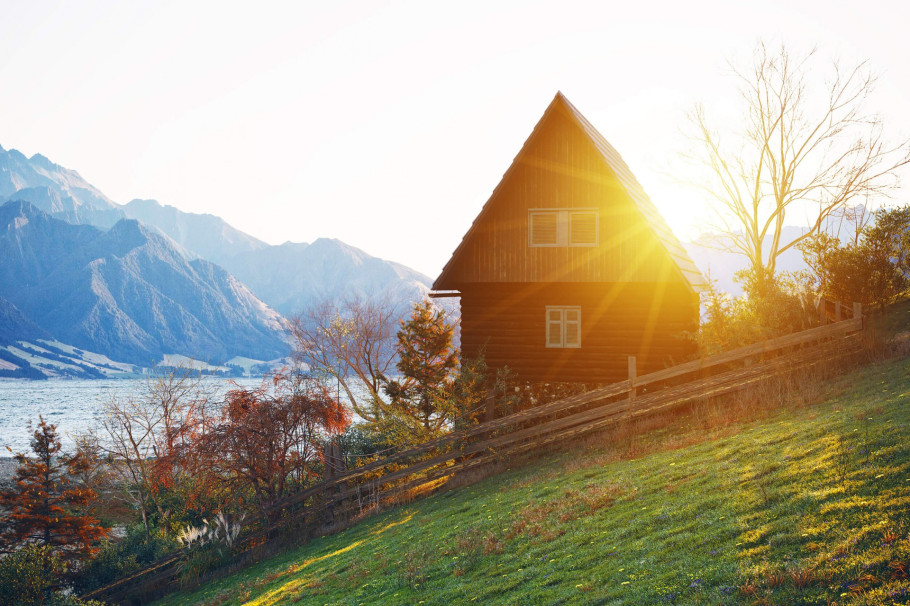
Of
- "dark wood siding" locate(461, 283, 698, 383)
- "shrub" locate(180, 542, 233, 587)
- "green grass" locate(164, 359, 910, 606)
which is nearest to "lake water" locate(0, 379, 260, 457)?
"dark wood siding" locate(461, 283, 698, 383)


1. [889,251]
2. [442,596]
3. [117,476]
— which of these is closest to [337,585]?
[442,596]

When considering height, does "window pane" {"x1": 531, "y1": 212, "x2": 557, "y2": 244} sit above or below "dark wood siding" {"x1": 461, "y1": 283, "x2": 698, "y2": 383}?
above

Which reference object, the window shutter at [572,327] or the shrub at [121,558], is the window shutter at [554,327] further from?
the shrub at [121,558]

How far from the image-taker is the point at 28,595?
17.2 m

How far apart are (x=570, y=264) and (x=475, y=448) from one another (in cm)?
913

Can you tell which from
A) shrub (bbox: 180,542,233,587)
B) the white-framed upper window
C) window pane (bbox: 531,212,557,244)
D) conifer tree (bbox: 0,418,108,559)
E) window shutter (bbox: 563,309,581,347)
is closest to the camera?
shrub (bbox: 180,542,233,587)

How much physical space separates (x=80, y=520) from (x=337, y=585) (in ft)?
55.7

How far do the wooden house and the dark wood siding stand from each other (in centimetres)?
4

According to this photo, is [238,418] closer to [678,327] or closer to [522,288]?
[522,288]

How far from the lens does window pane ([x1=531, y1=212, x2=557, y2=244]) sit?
24984 millimetres

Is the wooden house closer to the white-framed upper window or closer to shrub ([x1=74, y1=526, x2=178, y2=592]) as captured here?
the white-framed upper window

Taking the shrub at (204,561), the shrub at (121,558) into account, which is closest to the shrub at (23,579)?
the shrub at (121,558)

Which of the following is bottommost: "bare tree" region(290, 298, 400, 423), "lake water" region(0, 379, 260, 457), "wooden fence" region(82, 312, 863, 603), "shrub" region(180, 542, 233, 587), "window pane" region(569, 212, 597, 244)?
"lake water" region(0, 379, 260, 457)

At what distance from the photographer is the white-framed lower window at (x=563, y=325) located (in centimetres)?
2541
